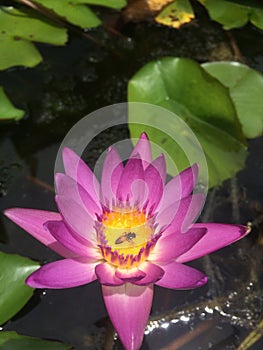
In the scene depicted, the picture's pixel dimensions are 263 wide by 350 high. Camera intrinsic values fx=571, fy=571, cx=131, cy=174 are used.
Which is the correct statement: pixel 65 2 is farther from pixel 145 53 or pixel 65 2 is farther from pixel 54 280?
pixel 54 280

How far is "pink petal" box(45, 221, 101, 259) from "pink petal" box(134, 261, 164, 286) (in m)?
0.12

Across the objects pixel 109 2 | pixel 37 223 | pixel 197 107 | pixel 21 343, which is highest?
pixel 109 2

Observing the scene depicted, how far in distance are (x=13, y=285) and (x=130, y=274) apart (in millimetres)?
428

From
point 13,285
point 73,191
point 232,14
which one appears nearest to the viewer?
point 73,191

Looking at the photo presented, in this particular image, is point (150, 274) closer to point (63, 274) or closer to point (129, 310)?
point (129, 310)

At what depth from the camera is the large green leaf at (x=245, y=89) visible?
7.11 feet

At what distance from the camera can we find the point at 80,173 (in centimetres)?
149

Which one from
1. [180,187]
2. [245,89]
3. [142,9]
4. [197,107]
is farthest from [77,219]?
[142,9]

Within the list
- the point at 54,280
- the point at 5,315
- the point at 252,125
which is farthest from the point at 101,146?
the point at 54,280

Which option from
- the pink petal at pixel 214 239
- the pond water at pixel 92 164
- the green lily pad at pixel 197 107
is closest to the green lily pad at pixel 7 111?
the pond water at pixel 92 164

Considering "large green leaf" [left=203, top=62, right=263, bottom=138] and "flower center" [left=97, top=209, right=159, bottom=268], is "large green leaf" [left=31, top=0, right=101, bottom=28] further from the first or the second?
"flower center" [left=97, top=209, right=159, bottom=268]

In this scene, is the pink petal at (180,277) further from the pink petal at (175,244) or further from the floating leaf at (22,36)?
the floating leaf at (22,36)

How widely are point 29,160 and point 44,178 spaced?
0.11 m

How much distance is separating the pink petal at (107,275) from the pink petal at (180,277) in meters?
0.10
